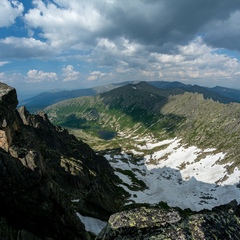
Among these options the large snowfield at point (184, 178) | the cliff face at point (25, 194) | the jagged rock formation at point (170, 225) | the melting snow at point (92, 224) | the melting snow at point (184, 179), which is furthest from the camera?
the melting snow at point (184, 179)

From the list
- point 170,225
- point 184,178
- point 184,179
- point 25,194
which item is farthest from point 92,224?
point 184,178

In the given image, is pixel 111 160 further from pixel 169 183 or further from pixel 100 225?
pixel 100 225

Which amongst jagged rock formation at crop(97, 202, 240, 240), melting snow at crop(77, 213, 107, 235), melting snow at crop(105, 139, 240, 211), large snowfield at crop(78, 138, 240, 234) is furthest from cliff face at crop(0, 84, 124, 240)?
melting snow at crop(105, 139, 240, 211)

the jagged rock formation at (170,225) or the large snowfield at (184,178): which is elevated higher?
the jagged rock formation at (170,225)

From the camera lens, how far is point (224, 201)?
106688 millimetres

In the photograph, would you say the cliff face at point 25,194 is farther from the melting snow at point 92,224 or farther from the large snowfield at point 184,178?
the large snowfield at point 184,178

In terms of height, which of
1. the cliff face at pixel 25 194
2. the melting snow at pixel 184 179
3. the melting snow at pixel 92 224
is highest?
the cliff face at pixel 25 194

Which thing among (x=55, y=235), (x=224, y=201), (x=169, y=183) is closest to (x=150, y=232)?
(x=55, y=235)

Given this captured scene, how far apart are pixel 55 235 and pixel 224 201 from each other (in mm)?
96354

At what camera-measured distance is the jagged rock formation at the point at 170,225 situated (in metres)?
16.3

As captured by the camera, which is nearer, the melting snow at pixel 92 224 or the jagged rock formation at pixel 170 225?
the jagged rock formation at pixel 170 225

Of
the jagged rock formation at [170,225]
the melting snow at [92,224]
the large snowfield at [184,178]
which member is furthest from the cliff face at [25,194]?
the large snowfield at [184,178]

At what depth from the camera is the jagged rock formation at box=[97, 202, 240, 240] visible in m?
16.3

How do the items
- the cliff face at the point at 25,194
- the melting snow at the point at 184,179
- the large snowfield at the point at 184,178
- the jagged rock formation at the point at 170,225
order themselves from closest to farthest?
the jagged rock formation at the point at 170,225 < the cliff face at the point at 25,194 < the large snowfield at the point at 184,178 < the melting snow at the point at 184,179
